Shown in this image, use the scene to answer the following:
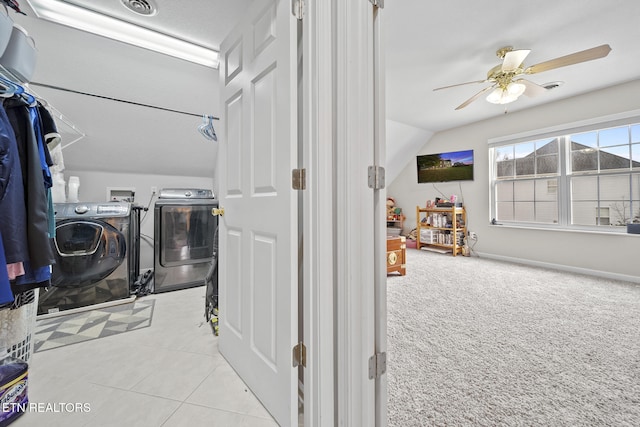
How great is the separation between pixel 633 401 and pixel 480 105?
11.9ft

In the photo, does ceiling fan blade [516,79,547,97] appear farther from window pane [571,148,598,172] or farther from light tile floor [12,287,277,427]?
light tile floor [12,287,277,427]

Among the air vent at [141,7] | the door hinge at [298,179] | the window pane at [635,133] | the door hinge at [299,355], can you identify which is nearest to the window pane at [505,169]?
the window pane at [635,133]

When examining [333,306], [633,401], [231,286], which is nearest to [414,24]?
[333,306]

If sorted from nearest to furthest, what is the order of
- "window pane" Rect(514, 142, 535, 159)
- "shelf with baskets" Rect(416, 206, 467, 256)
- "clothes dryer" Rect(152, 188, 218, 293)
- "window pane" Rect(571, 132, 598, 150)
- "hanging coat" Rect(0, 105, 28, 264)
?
1. "hanging coat" Rect(0, 105, 28, 264)
2. "clothes dryer" Rect(152, 188, 218, 293)
3. "window pane" Rect(571, 132, 598, 150)
4. "window pane" Rect(514, 142, 535, 159)
5. "shelf with baskets" Rect(416, 206, 467, 256)

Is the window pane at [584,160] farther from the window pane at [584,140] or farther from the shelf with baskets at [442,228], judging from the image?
the shelf with baskets at [442,228]

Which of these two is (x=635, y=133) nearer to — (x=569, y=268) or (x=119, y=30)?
(x=569, y=268)

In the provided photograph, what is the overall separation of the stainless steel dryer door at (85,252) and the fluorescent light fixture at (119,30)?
60.8 inches

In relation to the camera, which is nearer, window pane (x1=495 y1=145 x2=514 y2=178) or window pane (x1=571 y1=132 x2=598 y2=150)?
window pane (x1=571 y1=132 x2=598 y2=150)

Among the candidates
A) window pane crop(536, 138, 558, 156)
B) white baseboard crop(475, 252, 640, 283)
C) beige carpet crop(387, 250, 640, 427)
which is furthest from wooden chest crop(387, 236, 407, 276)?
window pane crop(536, 138, 558, 156)

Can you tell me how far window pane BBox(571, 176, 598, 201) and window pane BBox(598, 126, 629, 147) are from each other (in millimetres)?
459

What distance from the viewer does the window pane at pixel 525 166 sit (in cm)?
403

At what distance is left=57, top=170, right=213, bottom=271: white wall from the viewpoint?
2.96 meters

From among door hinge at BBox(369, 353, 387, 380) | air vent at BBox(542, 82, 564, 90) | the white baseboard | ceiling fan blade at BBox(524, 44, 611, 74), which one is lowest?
the white baseboard

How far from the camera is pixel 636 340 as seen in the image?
178 centimetres
